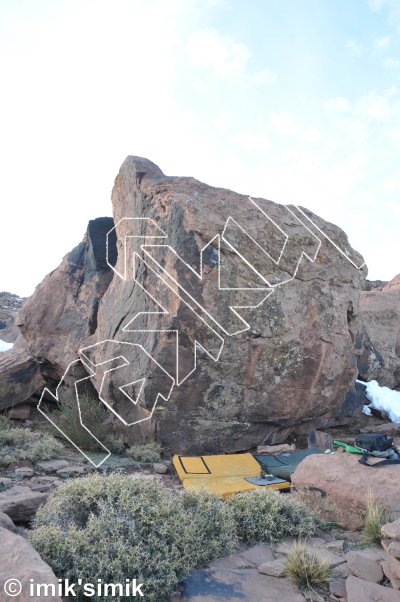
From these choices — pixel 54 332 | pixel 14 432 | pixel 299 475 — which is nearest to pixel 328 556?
pixel 299 475

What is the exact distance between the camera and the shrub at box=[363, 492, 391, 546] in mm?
3131

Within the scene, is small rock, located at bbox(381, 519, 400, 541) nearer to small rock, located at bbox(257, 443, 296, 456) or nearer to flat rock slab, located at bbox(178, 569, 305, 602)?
flat rock slab, located at bbox(178, 569, 305, 602)

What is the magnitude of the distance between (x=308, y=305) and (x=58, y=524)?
16.0 ft

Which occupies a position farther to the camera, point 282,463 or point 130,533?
point 282,463

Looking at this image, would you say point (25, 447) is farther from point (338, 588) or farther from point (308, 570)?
point (338, 588)

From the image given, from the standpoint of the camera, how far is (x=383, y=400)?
371 inches

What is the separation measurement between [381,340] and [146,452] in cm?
788

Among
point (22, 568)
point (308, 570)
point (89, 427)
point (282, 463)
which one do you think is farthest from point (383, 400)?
point (22, 568)

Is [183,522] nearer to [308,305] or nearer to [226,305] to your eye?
[226,305]

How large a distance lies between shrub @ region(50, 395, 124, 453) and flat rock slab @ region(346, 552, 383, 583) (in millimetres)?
4159

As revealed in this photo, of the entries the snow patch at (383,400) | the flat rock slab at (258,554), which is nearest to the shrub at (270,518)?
the flat rock slab at (258,554)

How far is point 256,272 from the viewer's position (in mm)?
6359

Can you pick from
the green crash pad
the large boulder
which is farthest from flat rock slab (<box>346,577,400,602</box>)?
the large boulder

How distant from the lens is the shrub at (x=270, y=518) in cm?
330
